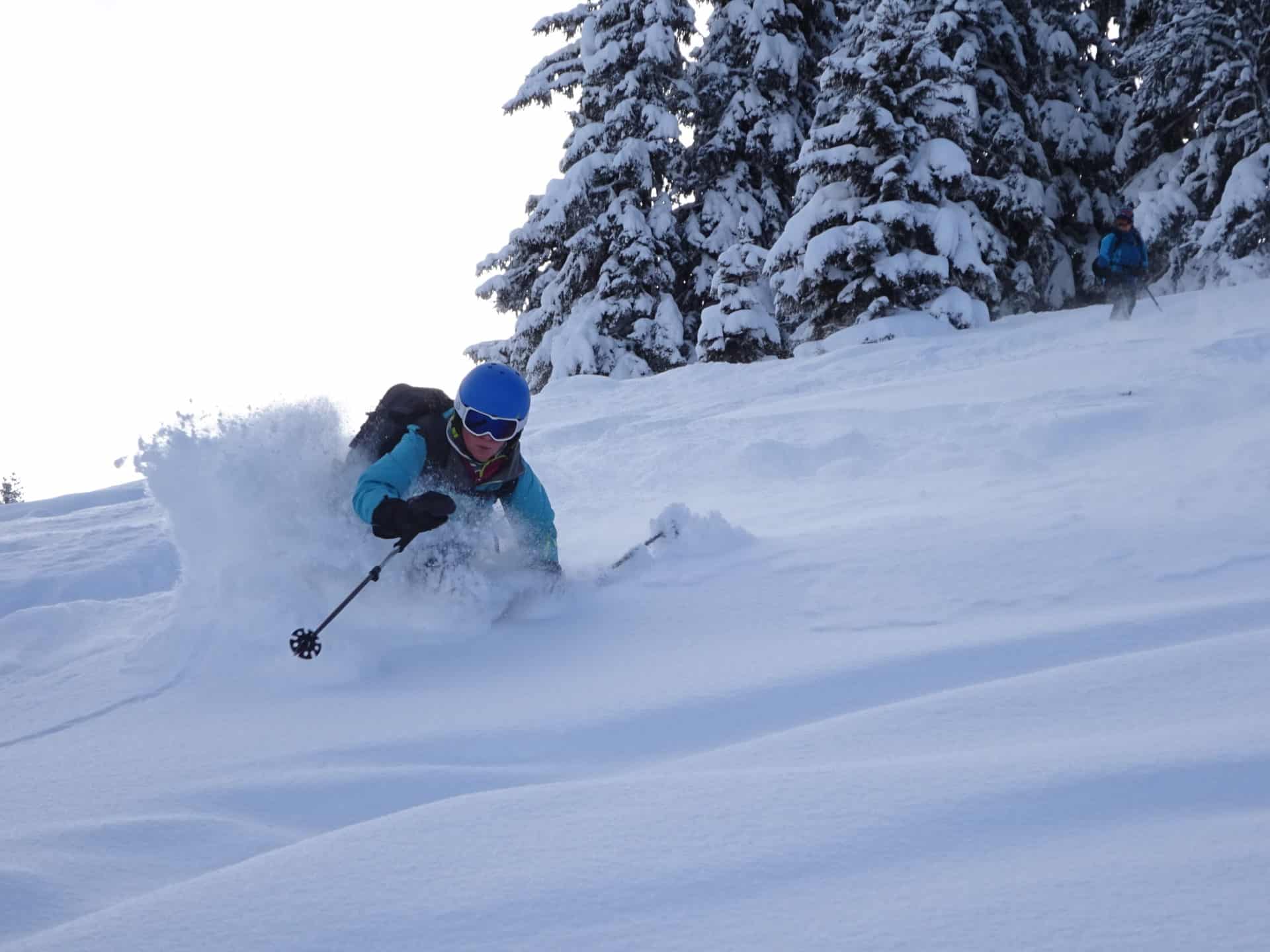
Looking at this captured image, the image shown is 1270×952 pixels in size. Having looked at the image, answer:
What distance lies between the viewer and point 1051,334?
10.8 m

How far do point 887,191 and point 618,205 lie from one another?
18.3 feet

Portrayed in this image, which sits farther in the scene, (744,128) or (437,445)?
(744,128)

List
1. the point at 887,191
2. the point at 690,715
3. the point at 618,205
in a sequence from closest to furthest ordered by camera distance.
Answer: the point at 690,715, the point at 887,191, the point at 618,205

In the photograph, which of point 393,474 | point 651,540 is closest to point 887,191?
point 651,540

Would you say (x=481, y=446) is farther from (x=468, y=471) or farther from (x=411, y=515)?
(x=411, y=515)

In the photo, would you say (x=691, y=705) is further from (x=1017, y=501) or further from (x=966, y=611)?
(x=1017, y=501)

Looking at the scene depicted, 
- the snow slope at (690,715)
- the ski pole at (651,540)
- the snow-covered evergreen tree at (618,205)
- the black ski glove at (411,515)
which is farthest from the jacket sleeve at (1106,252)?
the black ski glove at (411,515)

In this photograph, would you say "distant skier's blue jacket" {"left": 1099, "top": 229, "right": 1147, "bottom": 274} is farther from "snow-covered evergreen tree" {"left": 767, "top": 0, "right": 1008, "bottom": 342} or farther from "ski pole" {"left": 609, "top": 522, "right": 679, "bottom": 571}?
"ski pole" {"left": 609, "top": 522, "right": 679, "bottom": 571}

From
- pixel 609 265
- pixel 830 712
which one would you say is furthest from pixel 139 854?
pixel 609 265

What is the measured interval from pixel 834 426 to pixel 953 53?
49.9 feet

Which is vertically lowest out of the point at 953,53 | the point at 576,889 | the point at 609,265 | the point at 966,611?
the point at 966,611

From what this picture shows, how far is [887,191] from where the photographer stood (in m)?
14.5

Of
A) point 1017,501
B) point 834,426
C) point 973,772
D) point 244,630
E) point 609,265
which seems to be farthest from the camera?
point 609,265

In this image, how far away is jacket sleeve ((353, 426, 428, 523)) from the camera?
3.92m
